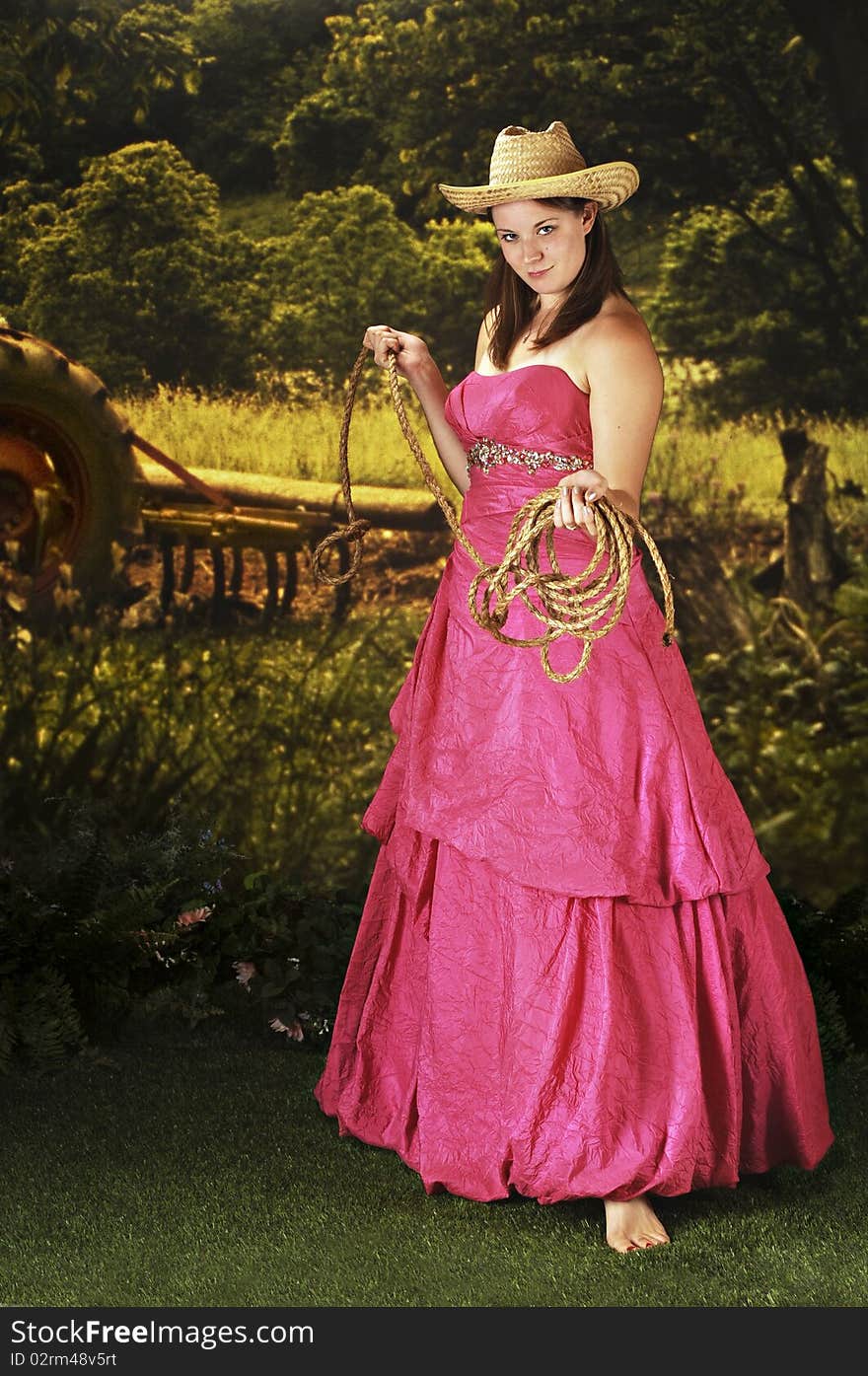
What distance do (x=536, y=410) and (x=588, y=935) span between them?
923mm


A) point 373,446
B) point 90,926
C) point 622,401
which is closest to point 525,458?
point 622,401

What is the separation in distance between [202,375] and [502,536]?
2.64 metres

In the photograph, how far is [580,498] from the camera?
244 centimetres

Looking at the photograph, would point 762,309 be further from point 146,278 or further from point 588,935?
point 588,935

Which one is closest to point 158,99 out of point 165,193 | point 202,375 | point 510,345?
point 165,193

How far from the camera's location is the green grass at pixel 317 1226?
2650 mm

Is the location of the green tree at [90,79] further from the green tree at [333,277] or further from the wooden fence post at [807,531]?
the wooden fence post at [807,531]

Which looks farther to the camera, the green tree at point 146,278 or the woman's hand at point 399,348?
the green tree at point 146,278

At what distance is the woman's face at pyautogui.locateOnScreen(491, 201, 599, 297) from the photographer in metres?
2.77

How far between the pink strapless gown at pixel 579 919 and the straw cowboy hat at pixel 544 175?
302 millimetres

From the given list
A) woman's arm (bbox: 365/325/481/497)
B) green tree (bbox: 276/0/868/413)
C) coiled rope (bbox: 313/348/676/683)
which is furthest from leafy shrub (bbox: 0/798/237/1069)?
green tree (bbox: 276/0/868/413)

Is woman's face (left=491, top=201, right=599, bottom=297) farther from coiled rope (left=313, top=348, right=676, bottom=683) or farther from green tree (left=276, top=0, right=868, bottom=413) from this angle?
green tree (left=276, top=0, right=868, bottom=413)

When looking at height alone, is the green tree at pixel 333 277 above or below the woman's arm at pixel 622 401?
above

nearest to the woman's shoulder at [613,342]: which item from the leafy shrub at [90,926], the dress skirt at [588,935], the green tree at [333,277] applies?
the dress skirt at [588,935]
